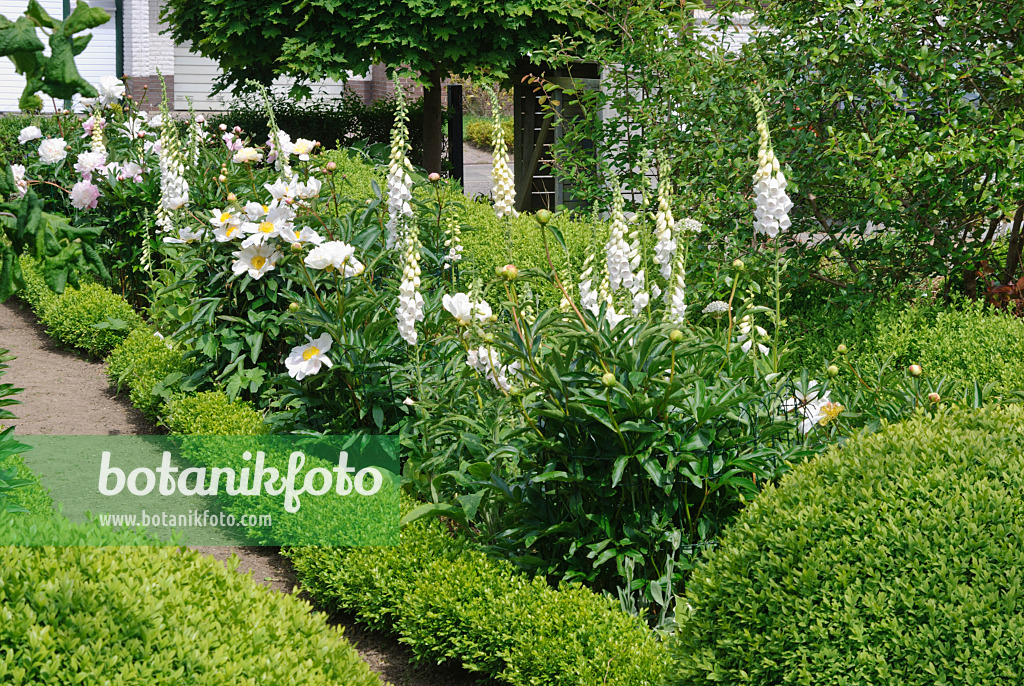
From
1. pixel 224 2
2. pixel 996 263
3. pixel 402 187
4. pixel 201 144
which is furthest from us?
pixel 224 2

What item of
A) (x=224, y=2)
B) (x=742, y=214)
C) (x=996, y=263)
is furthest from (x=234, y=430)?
(x=224, y=2)

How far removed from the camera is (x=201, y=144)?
6234mm

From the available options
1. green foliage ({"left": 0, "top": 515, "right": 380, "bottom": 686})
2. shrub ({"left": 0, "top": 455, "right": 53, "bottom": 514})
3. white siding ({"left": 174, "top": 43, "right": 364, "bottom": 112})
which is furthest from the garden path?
white siding ({"left": 174, "top": 43, "right": 364, "bottom": 112})

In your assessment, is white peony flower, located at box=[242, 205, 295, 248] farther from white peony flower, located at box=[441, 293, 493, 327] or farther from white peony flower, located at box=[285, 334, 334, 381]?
white peony flower, located at box=[441, 293, 493, 327]

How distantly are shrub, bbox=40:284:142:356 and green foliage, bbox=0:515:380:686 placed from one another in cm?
459

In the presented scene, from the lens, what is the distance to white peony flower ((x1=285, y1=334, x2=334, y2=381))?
12.3 feet

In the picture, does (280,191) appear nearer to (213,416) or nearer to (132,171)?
(213,416)

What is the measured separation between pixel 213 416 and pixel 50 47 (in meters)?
2.65

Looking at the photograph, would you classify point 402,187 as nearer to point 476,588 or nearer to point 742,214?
point 476,588

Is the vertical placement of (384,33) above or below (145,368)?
above

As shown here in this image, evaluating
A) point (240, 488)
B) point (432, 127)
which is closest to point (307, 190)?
point (240, 488)

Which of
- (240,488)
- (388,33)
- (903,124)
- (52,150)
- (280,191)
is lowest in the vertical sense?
(240,488)

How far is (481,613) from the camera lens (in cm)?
277

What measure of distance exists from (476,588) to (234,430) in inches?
72.6
